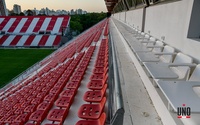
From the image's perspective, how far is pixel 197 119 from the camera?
0.93m

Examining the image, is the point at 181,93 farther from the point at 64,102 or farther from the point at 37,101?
the point at 37,101

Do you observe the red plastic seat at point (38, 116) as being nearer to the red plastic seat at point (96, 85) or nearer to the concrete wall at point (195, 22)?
the red plastic seat at point (96, 85)

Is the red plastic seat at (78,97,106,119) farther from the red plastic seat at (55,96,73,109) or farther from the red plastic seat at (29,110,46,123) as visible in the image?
the red plastic seat at (29,110,46,123)

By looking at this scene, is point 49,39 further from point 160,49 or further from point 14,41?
point 160,49

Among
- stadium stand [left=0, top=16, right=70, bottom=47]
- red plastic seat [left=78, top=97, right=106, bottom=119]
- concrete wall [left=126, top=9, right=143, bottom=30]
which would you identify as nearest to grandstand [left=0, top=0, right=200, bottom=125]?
red plastic seat [left=78, top=97, right=106, bottom=119]

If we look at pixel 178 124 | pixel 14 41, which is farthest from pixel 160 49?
pixel 14 41

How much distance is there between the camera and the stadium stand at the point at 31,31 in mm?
21703

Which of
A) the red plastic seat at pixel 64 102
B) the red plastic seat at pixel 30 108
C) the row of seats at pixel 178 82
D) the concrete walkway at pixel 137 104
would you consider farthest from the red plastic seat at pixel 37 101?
the row of seats at pixel 178 82

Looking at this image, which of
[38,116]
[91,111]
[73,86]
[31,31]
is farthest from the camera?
[31,31]

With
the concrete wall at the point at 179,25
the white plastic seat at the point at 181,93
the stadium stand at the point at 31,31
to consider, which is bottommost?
the stadium stand at the point at 31,31

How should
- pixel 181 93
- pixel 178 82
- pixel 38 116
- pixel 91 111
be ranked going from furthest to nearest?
A: pixel 38 116
pixel 91 111
pixel 178 82
pixel 181 93

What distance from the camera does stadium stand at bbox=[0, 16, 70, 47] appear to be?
71.2 feet

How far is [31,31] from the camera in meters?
23.1

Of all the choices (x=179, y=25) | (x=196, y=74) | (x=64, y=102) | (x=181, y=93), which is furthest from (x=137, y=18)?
(x=181, y=93)
